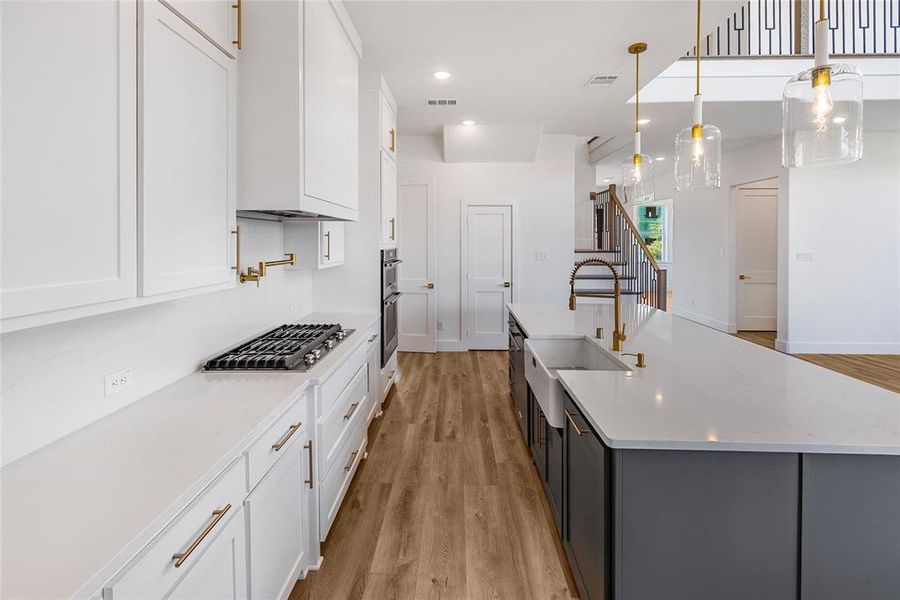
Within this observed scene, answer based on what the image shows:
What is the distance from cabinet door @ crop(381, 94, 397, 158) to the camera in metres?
4.07

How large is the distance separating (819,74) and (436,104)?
3.83m

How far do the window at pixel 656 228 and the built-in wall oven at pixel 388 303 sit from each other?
10.3m

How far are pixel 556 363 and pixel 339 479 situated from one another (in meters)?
1.38

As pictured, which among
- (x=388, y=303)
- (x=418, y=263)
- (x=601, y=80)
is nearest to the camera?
(x=388, y=303)

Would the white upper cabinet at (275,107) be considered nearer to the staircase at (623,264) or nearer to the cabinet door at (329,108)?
the cabinet door at (329,108)

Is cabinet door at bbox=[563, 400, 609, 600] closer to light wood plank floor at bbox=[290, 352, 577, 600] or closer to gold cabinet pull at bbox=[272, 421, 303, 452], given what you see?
light wood plank floor at bbox=[290, 352, 577, 600]

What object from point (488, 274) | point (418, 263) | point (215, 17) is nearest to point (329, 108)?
point (215, 17)

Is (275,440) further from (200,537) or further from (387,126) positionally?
(387,126)

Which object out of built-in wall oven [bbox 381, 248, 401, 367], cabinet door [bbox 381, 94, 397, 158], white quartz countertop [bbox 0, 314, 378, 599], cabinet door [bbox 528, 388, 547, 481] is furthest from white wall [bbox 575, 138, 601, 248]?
white quartz countertop [bbox 0, 314, 378, 599]

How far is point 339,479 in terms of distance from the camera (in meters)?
2.41

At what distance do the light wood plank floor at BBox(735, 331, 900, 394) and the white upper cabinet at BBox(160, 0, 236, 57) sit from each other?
19.6ft

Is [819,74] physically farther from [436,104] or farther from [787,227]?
[787,227]

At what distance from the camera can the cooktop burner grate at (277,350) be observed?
6.73 ft

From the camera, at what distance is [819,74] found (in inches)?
60.5
